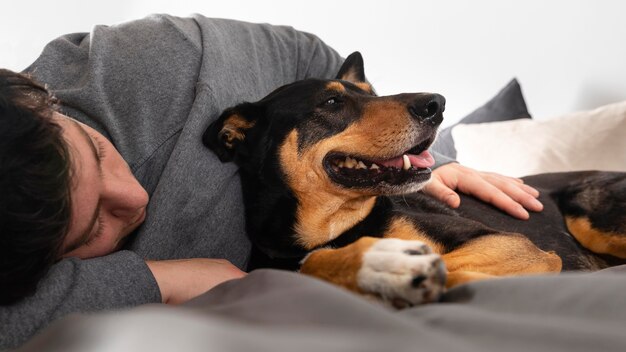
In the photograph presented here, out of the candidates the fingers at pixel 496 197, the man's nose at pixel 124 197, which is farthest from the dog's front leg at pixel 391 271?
the fingers at pixel 496 197

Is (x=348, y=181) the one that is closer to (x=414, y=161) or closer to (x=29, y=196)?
(x=414, y=161)

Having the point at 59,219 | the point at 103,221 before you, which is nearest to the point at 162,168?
the point at 103,221

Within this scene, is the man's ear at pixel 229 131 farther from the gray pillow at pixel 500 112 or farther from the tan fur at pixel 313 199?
the gray pillow at pixel 500 112

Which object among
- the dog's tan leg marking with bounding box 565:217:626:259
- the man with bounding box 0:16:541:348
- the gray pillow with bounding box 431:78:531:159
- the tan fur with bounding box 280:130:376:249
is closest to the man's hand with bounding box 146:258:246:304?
the man with bounding box 0:16:541:348

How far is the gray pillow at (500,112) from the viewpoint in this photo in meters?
3.65

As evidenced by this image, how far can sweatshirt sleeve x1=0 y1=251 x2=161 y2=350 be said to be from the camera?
1170 millimetres

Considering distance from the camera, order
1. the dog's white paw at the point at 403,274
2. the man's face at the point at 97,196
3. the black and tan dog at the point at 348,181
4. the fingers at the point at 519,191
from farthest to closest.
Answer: the fingers at the point at 519,191
the black and tan dog at the point at 348,181
the man's face at the point at 97,196
the dog's white paw at the point at 403,274

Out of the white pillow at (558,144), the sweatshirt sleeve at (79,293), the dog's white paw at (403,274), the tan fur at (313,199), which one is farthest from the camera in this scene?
the white pillow at (558,144)

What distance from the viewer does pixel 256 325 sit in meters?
0.74

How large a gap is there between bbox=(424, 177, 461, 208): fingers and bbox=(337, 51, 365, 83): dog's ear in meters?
0.54

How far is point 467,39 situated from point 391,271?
3470 mm

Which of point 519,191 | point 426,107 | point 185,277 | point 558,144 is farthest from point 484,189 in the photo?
point 185,277

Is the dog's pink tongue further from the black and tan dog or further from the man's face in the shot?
the man's face

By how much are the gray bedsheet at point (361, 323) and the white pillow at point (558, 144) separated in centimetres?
232
